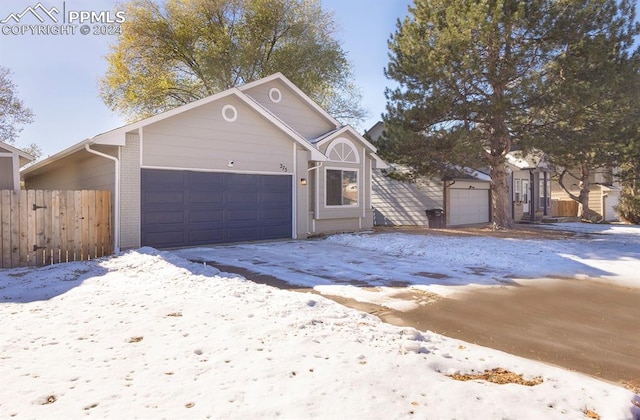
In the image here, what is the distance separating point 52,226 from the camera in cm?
899

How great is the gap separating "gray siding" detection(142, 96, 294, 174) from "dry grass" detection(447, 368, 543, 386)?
9386mm

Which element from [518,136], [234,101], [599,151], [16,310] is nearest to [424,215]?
[518,136]

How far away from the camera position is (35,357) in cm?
356

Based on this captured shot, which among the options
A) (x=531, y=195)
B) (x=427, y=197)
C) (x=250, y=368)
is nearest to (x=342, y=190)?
(x=427, y=197)

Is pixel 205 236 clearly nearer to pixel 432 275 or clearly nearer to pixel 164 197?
pixel 164 197

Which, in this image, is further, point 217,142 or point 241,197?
point 241,197

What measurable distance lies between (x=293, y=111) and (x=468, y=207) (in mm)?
10794

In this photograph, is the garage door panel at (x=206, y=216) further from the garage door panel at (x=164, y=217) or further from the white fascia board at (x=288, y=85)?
the white fascia board at (x=288, y=85)

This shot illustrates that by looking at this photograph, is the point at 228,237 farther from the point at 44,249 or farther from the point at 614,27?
the point at 614,27

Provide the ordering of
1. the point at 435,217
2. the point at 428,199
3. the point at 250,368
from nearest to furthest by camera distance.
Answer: the point at 250,368, the point at 435,217, the point at 428,199

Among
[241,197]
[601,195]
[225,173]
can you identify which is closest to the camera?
[225,173]

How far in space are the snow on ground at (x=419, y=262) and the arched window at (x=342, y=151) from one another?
3531 millimetres

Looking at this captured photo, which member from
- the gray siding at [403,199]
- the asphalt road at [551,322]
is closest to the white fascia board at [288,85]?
the gray siding at [403,199]

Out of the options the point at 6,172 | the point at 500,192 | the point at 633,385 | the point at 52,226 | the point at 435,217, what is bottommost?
the point at 633,385
